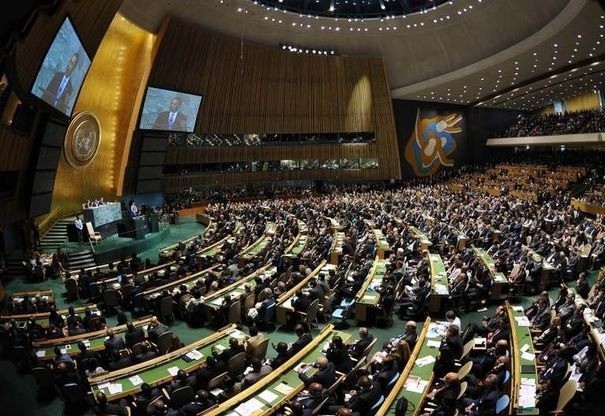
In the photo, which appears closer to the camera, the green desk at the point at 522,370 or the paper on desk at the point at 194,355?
the green desk at the point at 522,370

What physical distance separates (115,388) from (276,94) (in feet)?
86.9

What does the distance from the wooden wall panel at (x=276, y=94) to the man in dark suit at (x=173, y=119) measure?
104cm

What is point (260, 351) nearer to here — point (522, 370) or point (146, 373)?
point (146, 373)

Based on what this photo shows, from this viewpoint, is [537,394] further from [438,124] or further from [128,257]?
[438,124]

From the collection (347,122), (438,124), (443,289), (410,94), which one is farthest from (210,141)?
(443,289)

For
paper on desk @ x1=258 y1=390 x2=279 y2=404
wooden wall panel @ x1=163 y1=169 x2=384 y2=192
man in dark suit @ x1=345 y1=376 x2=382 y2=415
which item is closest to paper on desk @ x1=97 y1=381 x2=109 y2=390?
paper on desk @ x1=258 y1=390 x2=279 y2=404

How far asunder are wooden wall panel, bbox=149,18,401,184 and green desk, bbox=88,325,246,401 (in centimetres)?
1920

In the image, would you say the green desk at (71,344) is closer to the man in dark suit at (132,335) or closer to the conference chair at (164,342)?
the man in dark suit at (132,335)

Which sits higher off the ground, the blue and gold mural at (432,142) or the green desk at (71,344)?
the blue and gold mural at (432,142)

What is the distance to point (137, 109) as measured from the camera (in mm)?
22484

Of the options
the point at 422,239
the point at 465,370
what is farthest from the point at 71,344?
the point at 422,239

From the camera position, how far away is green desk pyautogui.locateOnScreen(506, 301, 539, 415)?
5246 mm

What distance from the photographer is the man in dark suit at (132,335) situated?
8094 millimetres

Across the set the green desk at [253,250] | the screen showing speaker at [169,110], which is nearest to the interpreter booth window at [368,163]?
the screen showing speaker at [169,110]
